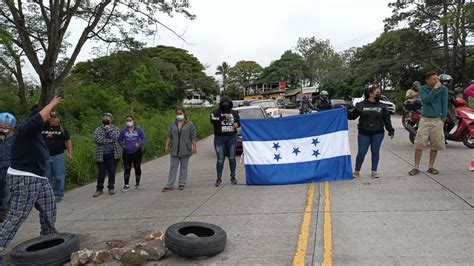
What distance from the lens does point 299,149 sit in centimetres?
841

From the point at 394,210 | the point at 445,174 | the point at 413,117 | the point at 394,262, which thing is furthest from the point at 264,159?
the point at 413,117

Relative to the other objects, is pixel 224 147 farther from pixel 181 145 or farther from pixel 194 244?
pixel 194 244

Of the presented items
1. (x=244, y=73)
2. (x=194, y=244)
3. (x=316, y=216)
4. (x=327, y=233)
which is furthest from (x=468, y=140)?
(x=244, y=73)

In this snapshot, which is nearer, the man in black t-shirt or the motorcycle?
the man in black t-shirt

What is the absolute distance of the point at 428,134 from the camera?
8250mm

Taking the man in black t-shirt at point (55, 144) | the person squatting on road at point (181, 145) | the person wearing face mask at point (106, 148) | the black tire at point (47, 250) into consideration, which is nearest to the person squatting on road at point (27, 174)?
the black tire at point (47, 250)

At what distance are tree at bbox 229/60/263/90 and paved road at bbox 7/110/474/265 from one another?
10513cm

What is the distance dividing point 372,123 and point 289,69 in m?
95.8

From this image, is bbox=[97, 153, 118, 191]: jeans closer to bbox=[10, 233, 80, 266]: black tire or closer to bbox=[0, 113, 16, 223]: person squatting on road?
bbox=[0, 113, 16, 223]: person squatting on road

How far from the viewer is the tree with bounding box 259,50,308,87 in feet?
323

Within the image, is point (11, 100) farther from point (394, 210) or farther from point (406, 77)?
point (406, 77)

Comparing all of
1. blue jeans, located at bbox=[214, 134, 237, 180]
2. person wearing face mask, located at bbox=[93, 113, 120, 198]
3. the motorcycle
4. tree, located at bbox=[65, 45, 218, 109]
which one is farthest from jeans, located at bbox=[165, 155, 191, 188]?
tree, located at bbox=[65, 45, 218, 109]

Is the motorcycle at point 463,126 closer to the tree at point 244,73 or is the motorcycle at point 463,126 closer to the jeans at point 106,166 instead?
the jeans at point 106,166

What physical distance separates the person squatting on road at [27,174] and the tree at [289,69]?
307 ft
